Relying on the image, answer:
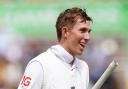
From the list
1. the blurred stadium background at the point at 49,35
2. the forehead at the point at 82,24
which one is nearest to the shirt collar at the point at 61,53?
the forehead at the point at 82,24

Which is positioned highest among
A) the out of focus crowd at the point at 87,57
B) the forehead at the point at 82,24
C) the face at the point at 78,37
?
the forehead at the point at 82,24

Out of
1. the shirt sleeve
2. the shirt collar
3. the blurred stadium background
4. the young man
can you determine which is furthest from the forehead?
the blurred stadium background

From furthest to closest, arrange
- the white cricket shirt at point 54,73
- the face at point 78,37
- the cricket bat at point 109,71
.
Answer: the face at point 78,37 → the white cricket shirt at point 54,73 → the cricket bat at point 109,71

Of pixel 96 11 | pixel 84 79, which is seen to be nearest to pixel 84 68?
pixel 84 79

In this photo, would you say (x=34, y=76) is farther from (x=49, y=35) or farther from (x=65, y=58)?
(x=49, y=35)

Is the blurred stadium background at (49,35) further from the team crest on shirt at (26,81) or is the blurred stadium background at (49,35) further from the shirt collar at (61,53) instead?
the team crest on shirt at (26,81)

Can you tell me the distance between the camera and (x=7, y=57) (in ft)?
14.2

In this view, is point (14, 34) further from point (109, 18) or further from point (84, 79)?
point (84, 79)

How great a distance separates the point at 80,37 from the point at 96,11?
2.48 m

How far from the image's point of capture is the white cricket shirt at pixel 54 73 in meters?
1.91

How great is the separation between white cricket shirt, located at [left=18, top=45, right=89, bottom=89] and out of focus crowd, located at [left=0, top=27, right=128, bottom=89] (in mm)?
2089

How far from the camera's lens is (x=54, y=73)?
6.47ft

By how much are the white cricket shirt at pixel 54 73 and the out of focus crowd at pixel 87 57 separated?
→ 2.09 meters

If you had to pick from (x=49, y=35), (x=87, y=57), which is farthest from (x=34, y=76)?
(x=49, y=35)
